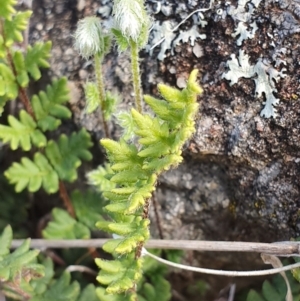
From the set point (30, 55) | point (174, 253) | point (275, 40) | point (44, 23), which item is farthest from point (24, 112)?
point (275, 40)

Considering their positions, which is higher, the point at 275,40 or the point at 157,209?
the point at 275,40

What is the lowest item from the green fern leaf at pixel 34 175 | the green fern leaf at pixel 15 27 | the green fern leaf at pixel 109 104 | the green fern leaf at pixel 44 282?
the green fern leaf at pixel 44 282

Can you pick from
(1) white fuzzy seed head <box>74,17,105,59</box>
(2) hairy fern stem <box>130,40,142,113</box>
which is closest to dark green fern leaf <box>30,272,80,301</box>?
(2) hairy fern stem <box>130,40,142,113</box>

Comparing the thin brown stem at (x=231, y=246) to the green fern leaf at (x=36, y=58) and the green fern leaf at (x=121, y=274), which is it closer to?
the green fern leaf at (x=121, y=274)

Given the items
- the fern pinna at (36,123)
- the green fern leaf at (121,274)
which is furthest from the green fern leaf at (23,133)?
the green fern leaf at (121,274)

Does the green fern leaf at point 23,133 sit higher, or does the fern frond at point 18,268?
the green fern leaf at point 23,133

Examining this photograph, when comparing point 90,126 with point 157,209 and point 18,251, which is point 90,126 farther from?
point 18,251

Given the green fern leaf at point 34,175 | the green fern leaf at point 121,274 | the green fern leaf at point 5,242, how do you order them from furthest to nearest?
the green fern leaf at point 34,175 → the green fern leaf at point 5,242 → the green fern leaf at point 121,274
